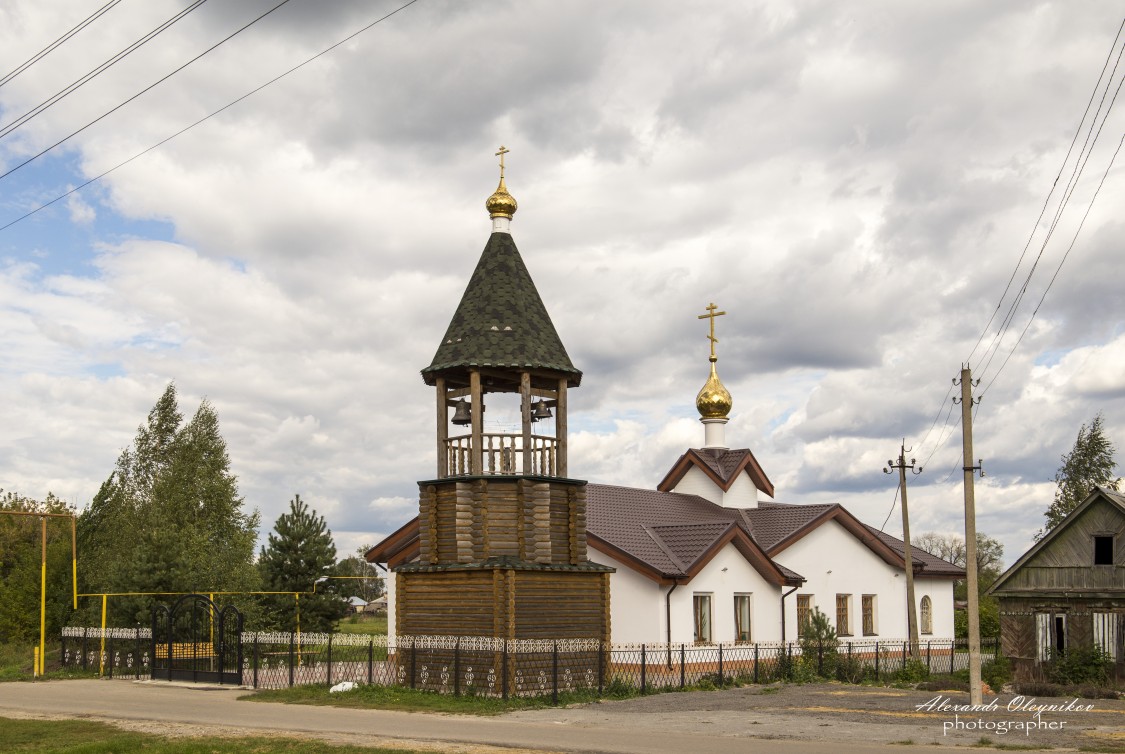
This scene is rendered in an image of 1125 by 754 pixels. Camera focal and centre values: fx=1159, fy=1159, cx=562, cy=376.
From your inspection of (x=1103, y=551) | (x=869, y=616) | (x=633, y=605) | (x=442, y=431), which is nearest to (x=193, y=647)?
(x=442, y=431)

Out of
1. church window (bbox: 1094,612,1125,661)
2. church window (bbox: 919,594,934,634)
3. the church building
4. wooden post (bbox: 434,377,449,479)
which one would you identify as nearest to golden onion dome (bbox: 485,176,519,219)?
the church building

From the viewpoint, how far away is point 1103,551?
89.2ft

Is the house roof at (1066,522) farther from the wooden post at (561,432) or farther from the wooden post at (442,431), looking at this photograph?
the wooden post at (442,431)

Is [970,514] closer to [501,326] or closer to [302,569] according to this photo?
[501,326]

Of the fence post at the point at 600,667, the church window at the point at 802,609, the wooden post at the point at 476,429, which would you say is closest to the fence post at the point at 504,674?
the fence post at the point at 600,667

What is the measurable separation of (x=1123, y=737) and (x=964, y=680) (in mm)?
11942

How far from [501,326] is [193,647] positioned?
10.6m

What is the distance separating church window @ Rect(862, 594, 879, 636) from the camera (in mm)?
35153

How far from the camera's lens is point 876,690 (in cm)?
2481

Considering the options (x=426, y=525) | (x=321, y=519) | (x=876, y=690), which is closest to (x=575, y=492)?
(x=426, y=525)

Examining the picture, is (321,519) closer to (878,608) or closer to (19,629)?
(19,629)

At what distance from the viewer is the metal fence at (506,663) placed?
2273cm

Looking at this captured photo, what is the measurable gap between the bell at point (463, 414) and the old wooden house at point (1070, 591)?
1421cm

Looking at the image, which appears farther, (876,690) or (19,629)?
(19,629)
